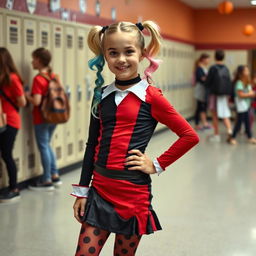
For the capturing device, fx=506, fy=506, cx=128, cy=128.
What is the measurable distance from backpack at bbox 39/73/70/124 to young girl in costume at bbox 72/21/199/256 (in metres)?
2.90

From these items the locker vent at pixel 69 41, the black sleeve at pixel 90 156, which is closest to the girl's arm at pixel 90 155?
the black sleeve at pixel 90 156

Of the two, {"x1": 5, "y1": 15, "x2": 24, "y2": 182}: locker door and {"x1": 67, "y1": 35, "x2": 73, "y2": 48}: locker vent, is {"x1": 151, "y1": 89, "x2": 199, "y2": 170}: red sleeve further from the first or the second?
{"x1": 67, "y1": 35, "x2": 73, "y2": 48}: locker vent

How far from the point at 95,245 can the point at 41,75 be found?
3.15 meters

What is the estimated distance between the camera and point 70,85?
590cm

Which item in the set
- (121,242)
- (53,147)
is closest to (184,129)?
(121,242)

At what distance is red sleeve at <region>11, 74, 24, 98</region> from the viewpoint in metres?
4.47

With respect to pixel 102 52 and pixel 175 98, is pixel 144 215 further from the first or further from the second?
pixel 175 98

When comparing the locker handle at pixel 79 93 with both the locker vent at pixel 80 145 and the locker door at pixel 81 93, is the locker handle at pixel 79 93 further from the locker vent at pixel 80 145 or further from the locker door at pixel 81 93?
the locker vent at pixel 80 145

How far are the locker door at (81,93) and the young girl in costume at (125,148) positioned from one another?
13.1 feet

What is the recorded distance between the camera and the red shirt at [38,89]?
4896 mm

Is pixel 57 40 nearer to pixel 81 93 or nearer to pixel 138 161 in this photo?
pixel 81 93


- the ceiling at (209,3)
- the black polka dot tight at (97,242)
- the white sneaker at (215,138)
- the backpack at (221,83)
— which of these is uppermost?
the ceiling at (209,3)

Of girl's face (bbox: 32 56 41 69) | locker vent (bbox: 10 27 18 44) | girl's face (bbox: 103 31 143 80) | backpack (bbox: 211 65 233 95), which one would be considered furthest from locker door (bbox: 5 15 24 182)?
backpack (bbox: 211 65 233 95)

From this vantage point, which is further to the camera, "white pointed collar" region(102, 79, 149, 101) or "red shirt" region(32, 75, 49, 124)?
"red shirt" region(32, 75, 49, 124)
